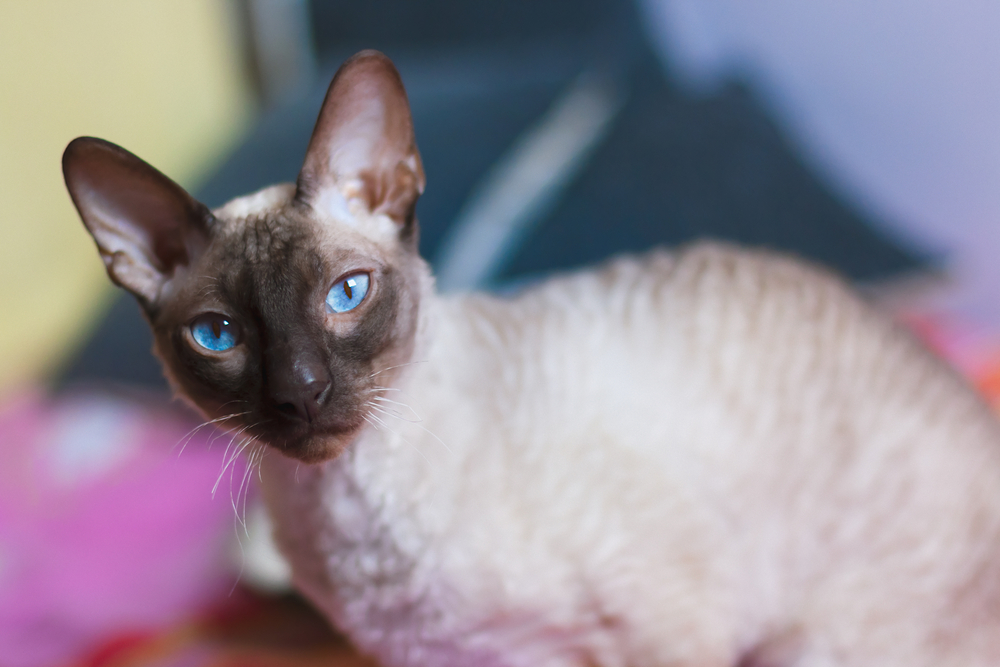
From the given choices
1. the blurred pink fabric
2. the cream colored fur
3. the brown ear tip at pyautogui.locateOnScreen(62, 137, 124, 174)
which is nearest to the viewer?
the brown ear tip at pyautogui.locateOnScreen(62, 137, 124, 174)

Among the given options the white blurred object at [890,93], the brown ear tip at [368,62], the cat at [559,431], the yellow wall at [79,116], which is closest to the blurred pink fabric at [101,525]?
the yellow wall at [79,116]

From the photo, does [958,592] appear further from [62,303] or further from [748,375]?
[62,303]

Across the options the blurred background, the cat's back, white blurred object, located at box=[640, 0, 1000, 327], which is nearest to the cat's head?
the cat's back

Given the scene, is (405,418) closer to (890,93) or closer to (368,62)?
(368,62)

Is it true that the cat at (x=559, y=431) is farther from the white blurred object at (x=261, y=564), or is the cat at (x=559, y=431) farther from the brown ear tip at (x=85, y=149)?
the white blurred object at (x=261, y=564)

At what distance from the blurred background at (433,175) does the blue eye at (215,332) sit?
19.7 inches

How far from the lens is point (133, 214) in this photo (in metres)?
0.53

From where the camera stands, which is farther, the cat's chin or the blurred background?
the blurred background

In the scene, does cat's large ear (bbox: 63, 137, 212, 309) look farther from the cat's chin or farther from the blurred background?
the blurred background

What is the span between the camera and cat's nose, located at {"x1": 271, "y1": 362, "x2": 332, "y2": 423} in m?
0.49

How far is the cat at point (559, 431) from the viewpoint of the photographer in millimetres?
527

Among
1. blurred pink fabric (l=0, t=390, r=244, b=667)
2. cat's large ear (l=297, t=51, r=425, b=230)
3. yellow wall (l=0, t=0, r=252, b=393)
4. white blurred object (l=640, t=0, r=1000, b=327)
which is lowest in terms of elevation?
blurred pink fabric (l=0, t=390, r=244, b=667)

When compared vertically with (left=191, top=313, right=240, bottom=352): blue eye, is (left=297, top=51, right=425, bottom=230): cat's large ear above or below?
above

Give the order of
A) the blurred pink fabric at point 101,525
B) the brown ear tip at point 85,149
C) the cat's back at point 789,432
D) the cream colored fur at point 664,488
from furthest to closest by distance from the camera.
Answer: the blurred pink fabric at point 101,525, the cat's back at point 789,432, the cream colored fur at point 664,488, the brown ear tip at point 85,149
